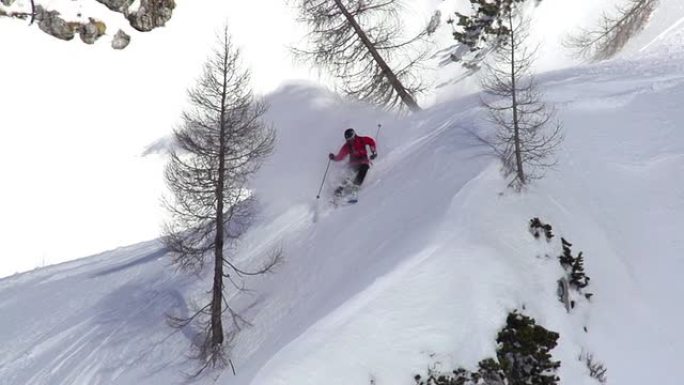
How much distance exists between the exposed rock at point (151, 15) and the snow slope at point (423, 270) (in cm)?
1048

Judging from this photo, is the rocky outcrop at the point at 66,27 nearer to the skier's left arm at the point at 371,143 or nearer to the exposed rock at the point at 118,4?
the exposed rock at the point at 118,4

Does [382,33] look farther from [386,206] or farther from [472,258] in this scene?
[472,258]

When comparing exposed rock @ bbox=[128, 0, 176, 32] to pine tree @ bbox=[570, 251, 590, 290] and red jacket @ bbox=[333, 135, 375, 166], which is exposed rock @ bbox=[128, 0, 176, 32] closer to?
red jacket @ bbox=[333, 135, 375, 166]

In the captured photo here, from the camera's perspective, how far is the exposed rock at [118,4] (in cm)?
2648

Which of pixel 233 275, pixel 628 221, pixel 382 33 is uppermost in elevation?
pixel 382 33

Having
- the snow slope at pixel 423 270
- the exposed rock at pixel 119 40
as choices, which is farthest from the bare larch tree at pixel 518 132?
the exposed rock at pixel 119 40

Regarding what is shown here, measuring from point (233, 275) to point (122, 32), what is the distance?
15.2 metres

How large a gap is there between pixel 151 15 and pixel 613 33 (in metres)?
20.1

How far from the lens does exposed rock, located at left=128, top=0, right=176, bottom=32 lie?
27.2 meters

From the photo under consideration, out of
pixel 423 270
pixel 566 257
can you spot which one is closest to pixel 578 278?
Answer: pixel 566 257

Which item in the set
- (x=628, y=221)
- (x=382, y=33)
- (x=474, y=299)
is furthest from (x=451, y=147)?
(x=382, y=33)

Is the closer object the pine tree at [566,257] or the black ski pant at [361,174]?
the pine tree at [566,257]

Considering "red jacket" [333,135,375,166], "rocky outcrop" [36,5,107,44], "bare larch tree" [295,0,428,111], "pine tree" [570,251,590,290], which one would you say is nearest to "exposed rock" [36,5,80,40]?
"rocky outcrop" [36,5,107,44]

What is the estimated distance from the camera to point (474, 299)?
1066cm
